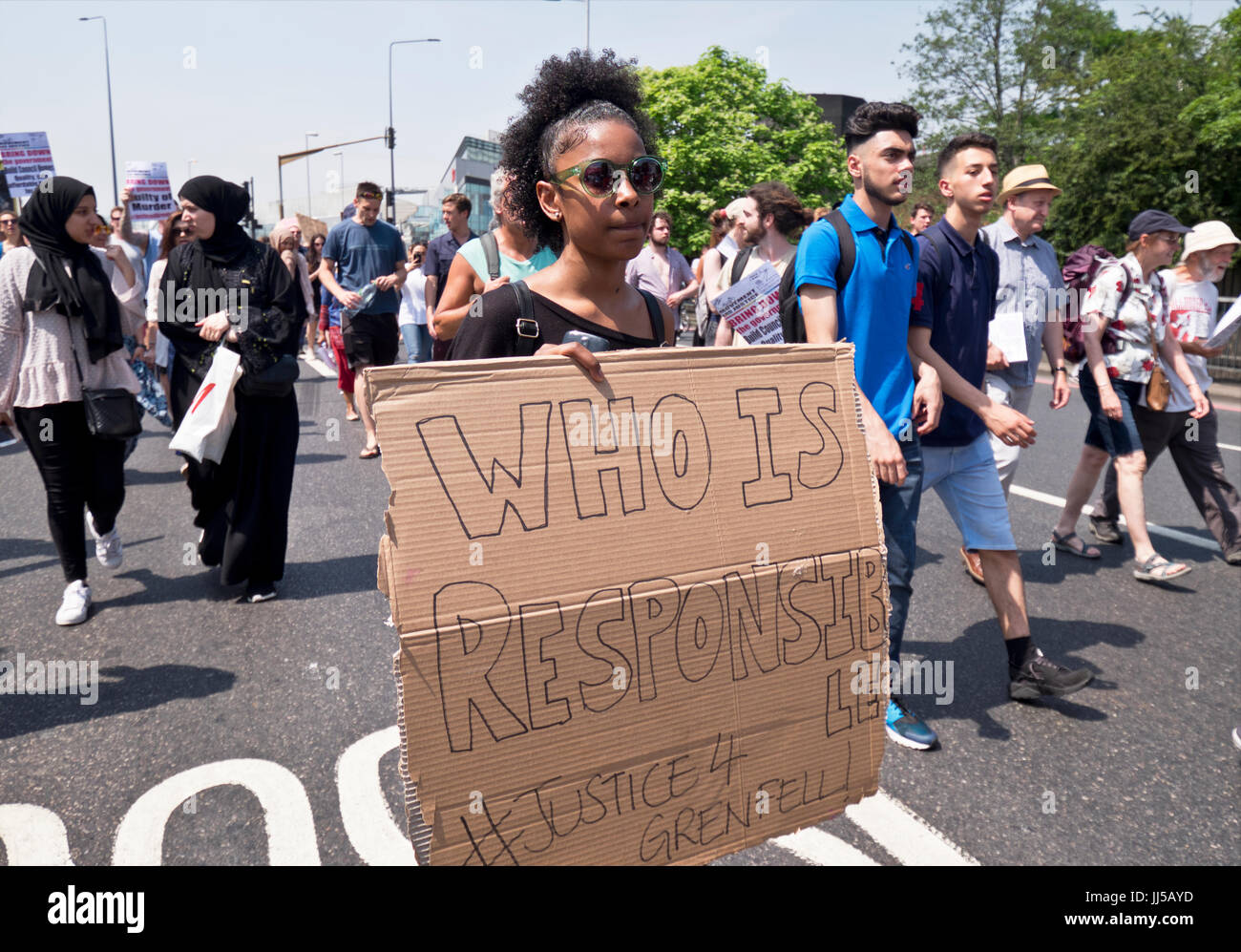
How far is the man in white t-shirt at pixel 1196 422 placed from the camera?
18.4 ft

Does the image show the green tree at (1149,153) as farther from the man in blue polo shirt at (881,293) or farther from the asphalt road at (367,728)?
the man in blue polo shirt at (881,293)

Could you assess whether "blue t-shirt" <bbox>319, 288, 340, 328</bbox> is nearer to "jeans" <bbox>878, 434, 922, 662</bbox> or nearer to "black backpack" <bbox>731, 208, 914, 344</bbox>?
"black backpack" <bbox>731, 208, 914, 344</bbox>

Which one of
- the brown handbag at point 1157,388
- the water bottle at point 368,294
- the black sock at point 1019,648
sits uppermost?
the water bottle at point 368,294

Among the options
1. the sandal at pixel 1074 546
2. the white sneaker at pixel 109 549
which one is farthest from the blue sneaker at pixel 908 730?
the white sneaker at pixel 109 549

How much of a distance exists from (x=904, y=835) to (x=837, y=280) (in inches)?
65.7

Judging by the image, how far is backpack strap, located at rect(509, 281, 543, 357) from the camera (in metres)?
2.04

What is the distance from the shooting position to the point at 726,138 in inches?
1900

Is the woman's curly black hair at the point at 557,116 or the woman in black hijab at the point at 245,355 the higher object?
the woman's curly black hair at the point at 557,116

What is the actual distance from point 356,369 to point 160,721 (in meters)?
5.96

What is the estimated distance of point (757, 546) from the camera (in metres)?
1.83

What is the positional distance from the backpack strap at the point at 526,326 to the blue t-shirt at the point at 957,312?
2075 millimetres

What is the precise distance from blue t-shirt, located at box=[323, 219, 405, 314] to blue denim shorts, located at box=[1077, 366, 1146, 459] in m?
5.35

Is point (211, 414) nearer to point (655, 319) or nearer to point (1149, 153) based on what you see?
point (655, 319)
